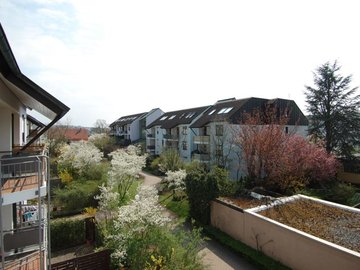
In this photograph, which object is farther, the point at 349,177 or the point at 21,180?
the point at 349,177

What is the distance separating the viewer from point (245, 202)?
49.5 feet

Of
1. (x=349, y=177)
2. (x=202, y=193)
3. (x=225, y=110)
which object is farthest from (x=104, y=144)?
(x=349, y=177)

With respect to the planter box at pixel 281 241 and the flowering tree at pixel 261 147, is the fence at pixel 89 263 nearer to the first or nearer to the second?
the planter box at pixel 281 241

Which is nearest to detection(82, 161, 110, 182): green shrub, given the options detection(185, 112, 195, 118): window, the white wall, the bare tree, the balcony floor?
the balcony floor

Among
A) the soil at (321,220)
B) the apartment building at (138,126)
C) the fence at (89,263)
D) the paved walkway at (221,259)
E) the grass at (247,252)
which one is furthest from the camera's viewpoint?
the apartment building at (138,126)

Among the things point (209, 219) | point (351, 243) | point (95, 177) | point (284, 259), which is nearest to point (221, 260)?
point (284, 259)

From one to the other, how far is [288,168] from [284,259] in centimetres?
Answer: 856

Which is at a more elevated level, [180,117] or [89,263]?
[180,117]

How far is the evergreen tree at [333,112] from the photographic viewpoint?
25938mm

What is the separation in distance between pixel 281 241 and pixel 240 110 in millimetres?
18088

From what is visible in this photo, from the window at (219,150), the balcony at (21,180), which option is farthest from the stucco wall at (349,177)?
the balcony at (21,180)

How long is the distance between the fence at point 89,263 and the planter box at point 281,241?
6997 mm

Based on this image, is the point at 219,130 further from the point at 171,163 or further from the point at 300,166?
the point at 300,166

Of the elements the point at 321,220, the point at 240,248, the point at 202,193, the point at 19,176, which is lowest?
the point at 240,248
